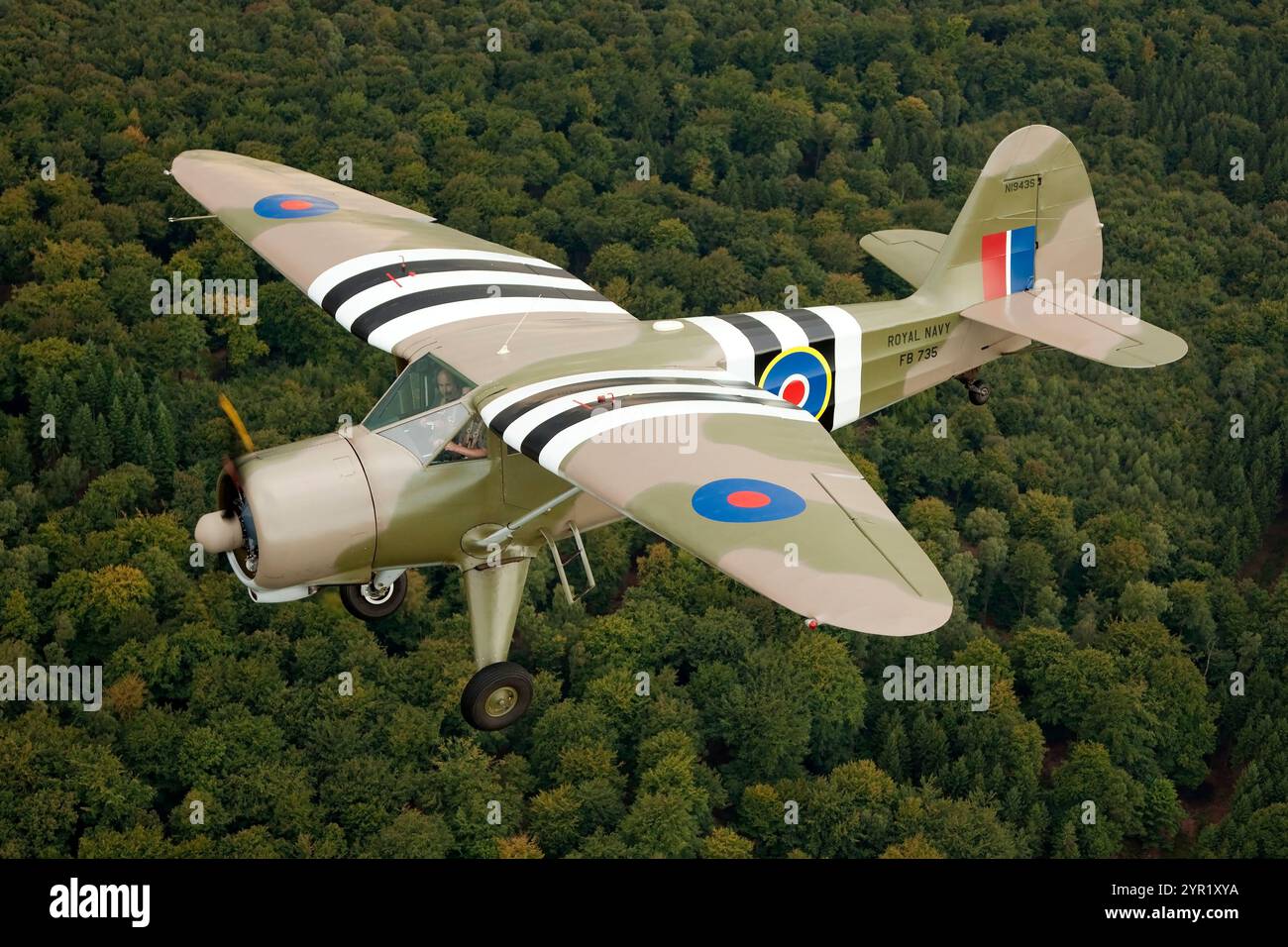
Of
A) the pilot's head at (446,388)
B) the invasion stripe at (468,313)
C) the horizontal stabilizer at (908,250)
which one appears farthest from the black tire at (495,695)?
the horizontal stabilizer at (908,250)

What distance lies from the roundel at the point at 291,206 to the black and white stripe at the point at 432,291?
11.3 feet

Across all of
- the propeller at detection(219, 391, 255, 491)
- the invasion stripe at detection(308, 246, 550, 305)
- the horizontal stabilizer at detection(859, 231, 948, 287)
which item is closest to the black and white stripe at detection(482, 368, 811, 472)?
the propeller at detection(219, 391, 255, 491)

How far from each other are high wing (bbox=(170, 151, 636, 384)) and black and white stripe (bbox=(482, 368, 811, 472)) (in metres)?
1.19

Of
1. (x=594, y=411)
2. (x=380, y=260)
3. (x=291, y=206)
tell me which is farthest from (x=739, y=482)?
(x=291, y=206)

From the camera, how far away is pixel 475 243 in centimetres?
3541

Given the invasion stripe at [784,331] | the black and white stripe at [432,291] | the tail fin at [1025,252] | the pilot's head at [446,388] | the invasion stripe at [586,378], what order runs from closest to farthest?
the invasion stripe at [586,378] < the pilot's head at [446,388] < the black and white stripe at [432,291] < the invasion stripe at [784,331] < the tail fin at [1025,252]

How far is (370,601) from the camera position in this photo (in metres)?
30.2

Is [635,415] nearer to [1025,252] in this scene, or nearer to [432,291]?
[432,291]

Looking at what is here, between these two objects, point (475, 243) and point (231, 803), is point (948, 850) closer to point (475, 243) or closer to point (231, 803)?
point (231, 803)

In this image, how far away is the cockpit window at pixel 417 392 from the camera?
2770 cm

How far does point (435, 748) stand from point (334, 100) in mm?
49793

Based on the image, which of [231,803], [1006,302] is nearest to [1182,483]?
[231,803]

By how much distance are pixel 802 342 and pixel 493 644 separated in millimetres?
8020

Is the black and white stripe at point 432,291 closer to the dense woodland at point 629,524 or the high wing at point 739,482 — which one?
the high wing at point 739,482
